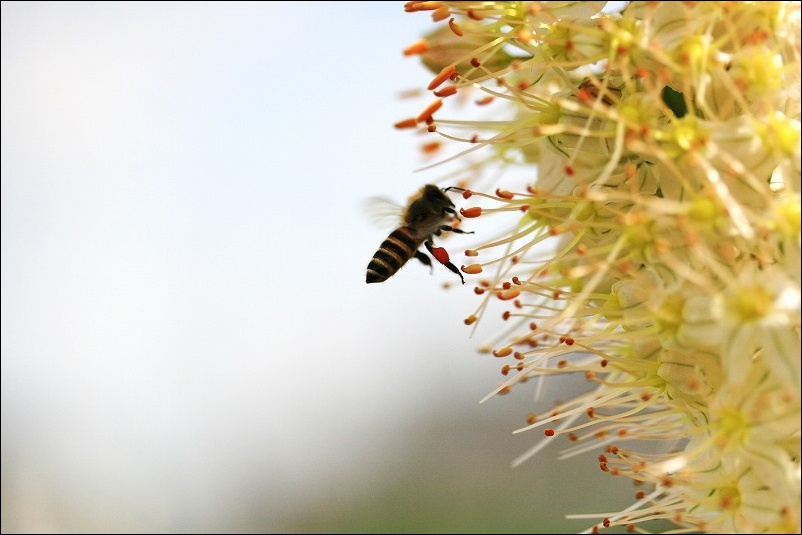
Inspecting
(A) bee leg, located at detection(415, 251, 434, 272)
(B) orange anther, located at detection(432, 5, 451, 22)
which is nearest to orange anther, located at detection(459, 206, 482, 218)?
(B) orange anther, located at detection(432, 5, 451, 22)

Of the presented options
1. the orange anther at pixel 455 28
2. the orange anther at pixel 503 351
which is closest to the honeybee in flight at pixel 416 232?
the orange anther at pixel 503 351

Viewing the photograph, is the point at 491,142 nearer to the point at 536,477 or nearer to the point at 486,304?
the point at 486,304

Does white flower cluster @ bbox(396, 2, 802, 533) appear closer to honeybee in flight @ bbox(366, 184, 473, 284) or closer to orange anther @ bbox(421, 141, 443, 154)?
orange anther @ bbox(421, 141, 443, 154)

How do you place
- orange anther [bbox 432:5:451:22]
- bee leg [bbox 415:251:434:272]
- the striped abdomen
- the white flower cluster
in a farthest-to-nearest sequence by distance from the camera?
bee leg [bbox 415:251:434:272], the striped abdomen, orange anther [bbox 432:5:451:22], the white flower cluster

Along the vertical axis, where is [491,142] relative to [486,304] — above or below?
above

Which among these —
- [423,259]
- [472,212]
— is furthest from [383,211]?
[472,212]

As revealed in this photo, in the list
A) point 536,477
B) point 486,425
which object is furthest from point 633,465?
point 486,425

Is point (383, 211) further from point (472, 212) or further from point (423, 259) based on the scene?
point (472, 212)
